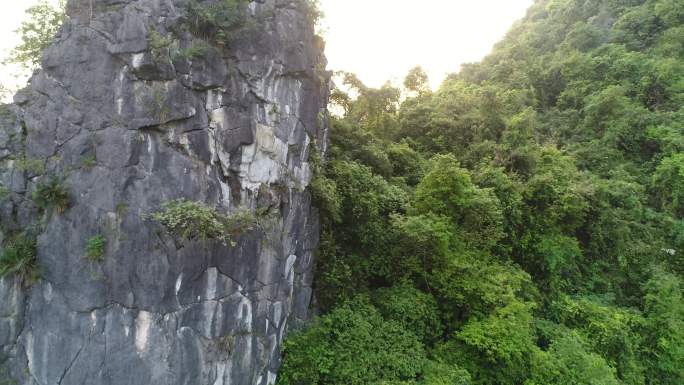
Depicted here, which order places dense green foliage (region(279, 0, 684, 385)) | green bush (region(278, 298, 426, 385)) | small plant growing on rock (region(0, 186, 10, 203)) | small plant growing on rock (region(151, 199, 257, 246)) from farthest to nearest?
dense green foliage (region(279, 0, 684, 385))
green bush (region(278, 298, 426, 385))
small plant growing on rock (region(0, 186, 10, 203))
small plant growing on rock (region(151, 199, 257, 246))

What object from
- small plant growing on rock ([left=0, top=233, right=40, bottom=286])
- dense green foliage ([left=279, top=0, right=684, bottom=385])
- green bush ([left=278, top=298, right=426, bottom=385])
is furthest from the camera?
dense green foliage ([left=279, top=0, right=684, bottom=385])

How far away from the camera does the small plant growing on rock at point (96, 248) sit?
723 cm

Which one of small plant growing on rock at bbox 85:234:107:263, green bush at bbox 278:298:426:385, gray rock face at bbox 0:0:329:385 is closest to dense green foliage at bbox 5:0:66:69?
gray rock face at bbox 0:0:329:385

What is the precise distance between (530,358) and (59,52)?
1406 centimetres

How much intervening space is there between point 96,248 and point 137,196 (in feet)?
4.00

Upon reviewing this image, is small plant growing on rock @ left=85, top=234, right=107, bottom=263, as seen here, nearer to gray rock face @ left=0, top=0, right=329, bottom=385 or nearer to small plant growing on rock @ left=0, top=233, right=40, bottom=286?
gray rock face @ left=0, top=0, right=329, bottom=385

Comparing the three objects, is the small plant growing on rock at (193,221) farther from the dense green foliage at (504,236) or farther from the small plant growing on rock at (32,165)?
the dense green foliage at (504,236)

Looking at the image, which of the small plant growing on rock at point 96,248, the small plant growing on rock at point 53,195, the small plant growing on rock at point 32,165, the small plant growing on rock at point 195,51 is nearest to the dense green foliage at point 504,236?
the small plant growing on rock at point 195,51

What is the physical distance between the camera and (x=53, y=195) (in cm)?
766

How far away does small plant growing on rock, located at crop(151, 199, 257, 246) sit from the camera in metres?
7.20

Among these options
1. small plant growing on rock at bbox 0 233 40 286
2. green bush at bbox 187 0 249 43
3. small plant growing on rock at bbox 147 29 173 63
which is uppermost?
green bush at bbox 187 0 249 43

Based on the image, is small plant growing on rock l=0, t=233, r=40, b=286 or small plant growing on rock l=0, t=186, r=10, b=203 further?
small plant growing on rock l=0, t=186, r=10, b=203

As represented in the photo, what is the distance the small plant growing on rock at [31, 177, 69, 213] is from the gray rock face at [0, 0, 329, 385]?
0.18 metres

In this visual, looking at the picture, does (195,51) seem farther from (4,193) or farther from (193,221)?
(4,193)
